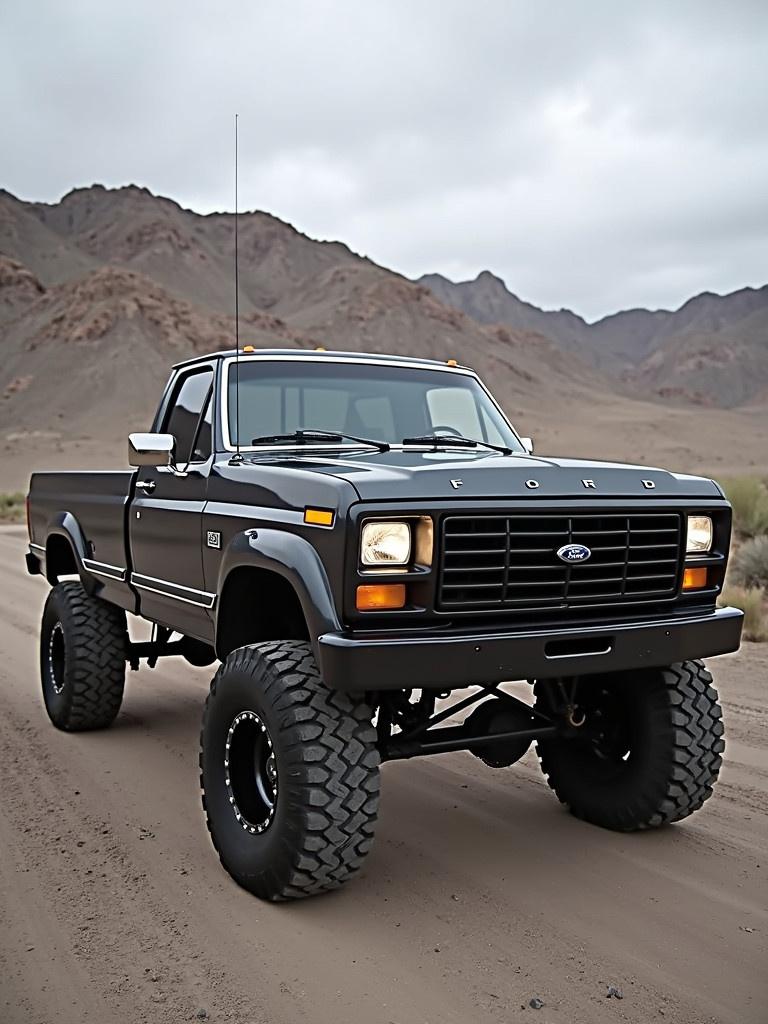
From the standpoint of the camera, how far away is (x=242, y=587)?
174 inches

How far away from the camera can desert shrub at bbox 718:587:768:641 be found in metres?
9.38

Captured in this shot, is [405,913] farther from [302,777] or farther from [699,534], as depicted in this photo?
[699,534]

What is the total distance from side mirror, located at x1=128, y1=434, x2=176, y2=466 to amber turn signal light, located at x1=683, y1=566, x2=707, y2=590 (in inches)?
94.7

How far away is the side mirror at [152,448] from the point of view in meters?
4.98

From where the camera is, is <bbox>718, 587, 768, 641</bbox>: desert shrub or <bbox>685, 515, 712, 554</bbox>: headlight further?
<bbox>718, 587, 768, 641</bbox>: desert shrub

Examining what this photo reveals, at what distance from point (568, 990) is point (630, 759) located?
1543 millimetres

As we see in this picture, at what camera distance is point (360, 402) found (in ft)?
17.4

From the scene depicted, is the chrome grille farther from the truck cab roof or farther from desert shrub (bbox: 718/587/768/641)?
desert shrub (bbox: 718/587/768/641)

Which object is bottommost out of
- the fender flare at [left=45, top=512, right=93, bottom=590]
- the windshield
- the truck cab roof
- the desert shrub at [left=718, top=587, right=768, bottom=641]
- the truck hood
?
the desert shrub at [left=718, top=587, right=768, bottom=641]

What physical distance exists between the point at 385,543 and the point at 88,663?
3094mm

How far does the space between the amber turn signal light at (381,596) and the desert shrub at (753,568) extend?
30.2ft

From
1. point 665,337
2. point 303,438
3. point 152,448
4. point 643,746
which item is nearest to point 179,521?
point 152,448

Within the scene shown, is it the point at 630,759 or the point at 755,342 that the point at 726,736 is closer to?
the point at 630,759

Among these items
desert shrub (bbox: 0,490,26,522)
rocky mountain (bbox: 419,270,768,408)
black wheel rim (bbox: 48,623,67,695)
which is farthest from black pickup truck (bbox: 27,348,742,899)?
rocky mountain (bbox: 419,270,768,408)
